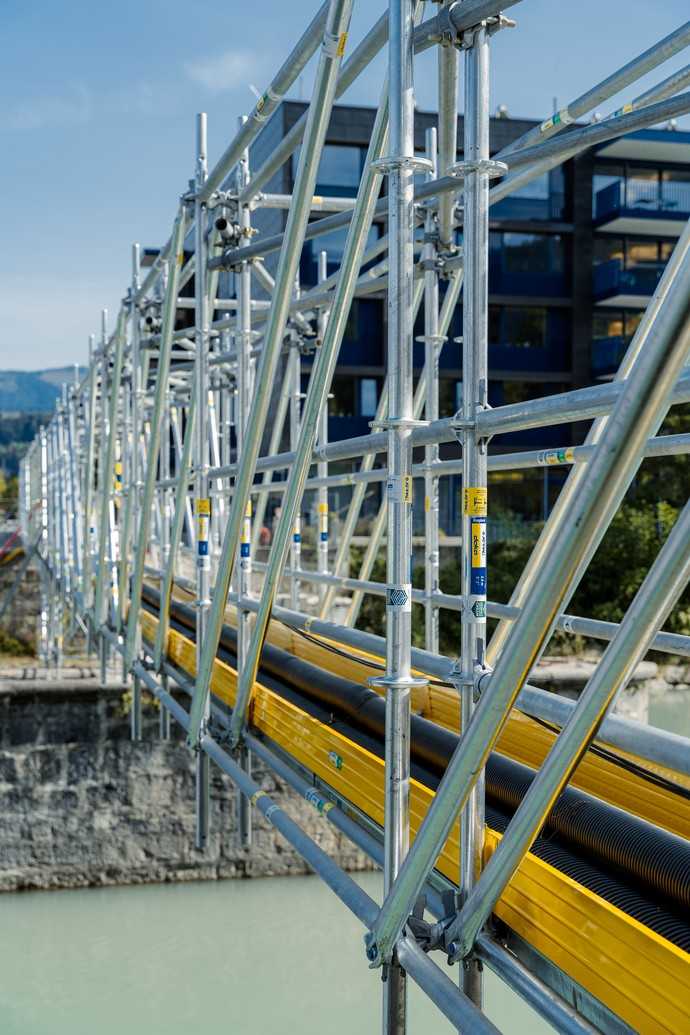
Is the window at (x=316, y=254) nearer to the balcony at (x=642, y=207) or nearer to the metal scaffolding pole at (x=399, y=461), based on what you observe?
the balcony at (x=642, y=207)

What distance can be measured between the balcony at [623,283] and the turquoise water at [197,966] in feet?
53.1

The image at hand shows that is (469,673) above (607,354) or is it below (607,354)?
below

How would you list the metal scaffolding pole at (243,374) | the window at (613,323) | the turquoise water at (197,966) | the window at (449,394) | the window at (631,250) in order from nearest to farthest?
1. the metal scaffolding pole at (243,374)
2. the turquoise water at (197,966)
3. the window at (449,394)
4. the window at (613,323)
5. the window at (631,250)

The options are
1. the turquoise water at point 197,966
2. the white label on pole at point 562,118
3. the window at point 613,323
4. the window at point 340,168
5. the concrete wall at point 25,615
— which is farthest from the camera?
the window at point 613,323

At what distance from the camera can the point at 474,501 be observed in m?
2.24

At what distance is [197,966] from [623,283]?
1867 centimetres

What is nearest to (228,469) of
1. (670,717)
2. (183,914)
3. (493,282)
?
(183,914)

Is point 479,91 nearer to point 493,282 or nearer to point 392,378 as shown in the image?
point 392,378

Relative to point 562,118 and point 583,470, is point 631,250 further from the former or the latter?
point 583,470

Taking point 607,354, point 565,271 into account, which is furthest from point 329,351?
point 565,271

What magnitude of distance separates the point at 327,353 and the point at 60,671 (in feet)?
33.8

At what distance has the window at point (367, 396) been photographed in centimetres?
2433

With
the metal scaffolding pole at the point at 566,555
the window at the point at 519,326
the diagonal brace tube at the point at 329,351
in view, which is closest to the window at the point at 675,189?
the window at the point at 519,326

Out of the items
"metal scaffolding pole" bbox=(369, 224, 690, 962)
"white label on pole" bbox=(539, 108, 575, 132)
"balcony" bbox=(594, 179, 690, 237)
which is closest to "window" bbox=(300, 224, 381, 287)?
"balcony" bbox=(594, 179, 690, 237)
